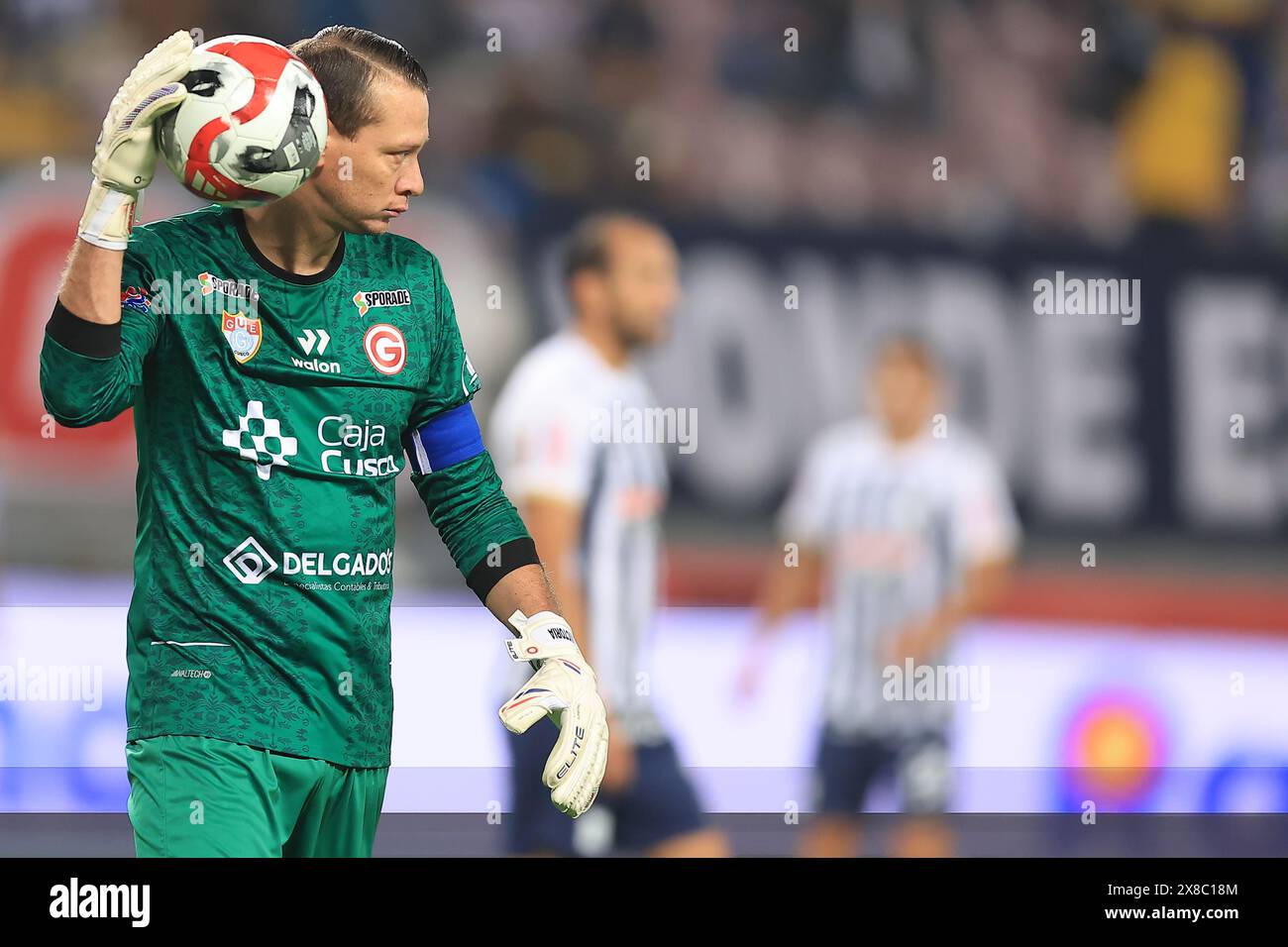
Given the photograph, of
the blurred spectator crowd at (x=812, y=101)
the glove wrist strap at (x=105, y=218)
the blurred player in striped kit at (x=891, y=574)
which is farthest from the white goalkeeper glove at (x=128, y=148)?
the blurred spectator crowd at (x=812, y=101)

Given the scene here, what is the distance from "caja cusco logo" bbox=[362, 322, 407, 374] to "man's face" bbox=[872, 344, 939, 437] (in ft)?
16.7

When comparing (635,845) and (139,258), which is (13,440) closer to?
(635,845)

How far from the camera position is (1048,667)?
→ 8461 mm

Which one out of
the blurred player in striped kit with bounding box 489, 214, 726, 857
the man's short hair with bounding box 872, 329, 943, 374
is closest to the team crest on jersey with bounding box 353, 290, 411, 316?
the blurred player in striped kit with bounding box 489, 214, 726, 857

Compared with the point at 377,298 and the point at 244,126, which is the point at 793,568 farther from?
the point at 244,126

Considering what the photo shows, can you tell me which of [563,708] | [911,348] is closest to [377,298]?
[563,708]

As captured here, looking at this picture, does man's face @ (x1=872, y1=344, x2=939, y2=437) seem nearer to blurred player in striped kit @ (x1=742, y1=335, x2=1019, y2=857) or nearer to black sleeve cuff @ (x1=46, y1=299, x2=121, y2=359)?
blurred player in striped kit @ (x1=742, y1=335, x2=1019, y2=857)

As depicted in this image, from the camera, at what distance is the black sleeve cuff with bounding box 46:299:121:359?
290 centimetres

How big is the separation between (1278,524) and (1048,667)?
1391mm

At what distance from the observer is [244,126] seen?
308 centimetres

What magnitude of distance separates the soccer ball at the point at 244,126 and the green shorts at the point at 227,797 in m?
0.98

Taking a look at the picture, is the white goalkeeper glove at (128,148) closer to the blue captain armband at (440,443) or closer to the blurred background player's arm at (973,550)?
the blue captain armband at (440,443)

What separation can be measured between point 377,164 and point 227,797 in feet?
3.82
